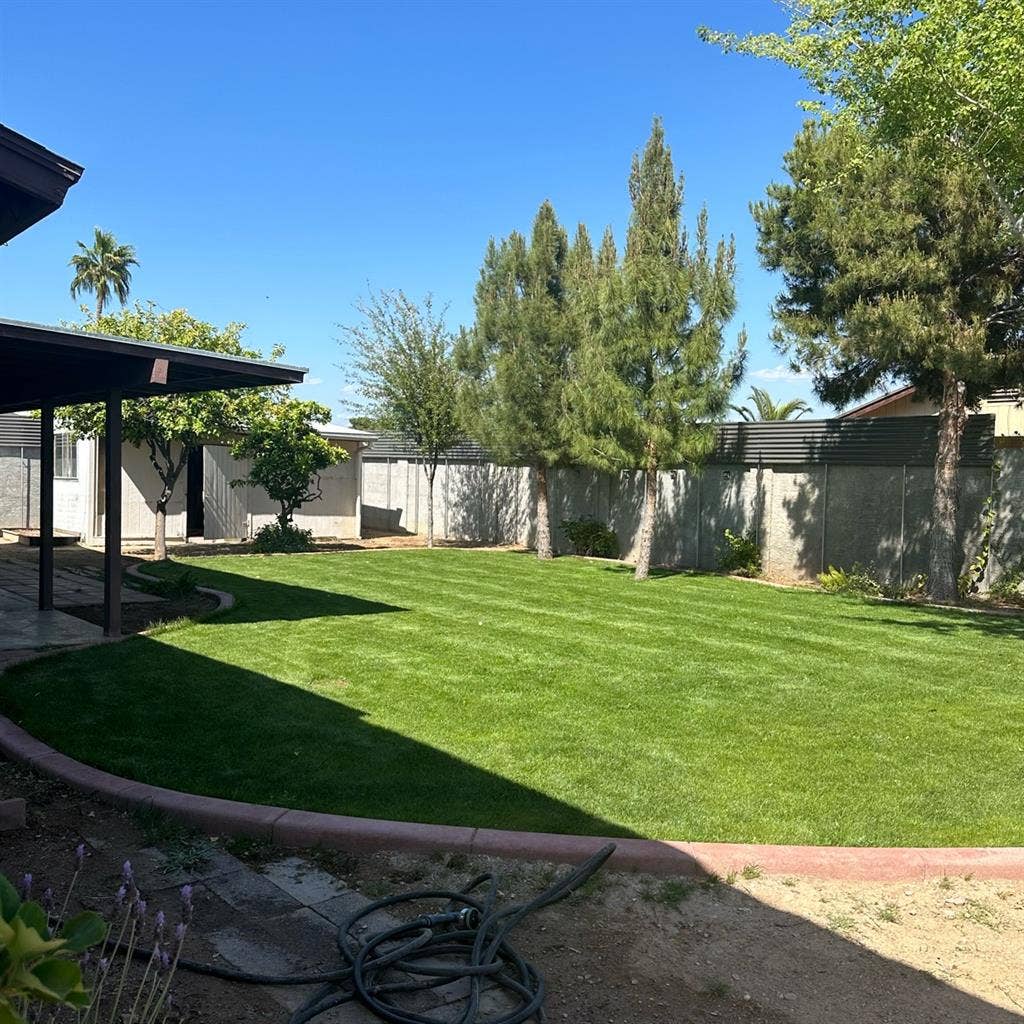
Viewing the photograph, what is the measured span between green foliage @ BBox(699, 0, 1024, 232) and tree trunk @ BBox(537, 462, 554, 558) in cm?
1038

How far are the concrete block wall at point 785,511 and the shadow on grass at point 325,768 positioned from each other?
1018 centimetres

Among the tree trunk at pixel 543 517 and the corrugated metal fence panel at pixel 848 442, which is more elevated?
the corrugated metal fence panel at pixel 848 442

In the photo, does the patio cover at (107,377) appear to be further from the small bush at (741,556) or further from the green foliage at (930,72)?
the small bush at (741,556)

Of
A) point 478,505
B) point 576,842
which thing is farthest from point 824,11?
point 478,505

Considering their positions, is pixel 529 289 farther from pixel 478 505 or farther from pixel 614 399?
pixel 478 505

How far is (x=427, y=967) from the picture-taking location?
3053 millimetres

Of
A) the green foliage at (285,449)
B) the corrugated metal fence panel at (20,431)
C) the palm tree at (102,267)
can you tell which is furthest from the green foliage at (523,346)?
the palm tree at (102,267)

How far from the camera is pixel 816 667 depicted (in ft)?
26.8

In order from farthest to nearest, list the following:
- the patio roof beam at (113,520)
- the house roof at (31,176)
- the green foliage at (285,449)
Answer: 1. the green foliage at (285,449)
2. the patio roof beam at (113,520)
3. the house roof at (31,176)

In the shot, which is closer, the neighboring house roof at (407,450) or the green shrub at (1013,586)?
the green shrub at (1013,586)

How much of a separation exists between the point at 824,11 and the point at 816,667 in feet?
21.6

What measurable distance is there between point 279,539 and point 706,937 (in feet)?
55.8

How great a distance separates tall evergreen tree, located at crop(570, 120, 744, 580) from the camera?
14398 mm

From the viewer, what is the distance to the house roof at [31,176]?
4195 mm
